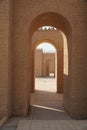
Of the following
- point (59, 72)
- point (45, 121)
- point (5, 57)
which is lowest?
point (45, 121)

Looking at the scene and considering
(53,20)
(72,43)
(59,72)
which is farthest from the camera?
(59,72)

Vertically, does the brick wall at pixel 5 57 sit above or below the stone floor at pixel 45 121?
above

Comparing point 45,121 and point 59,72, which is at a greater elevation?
point 59,72

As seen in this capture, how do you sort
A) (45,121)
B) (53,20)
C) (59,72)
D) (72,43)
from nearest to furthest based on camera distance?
(45,121)
(72,43)
(53,20)
(59,72)

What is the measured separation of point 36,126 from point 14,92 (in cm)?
275

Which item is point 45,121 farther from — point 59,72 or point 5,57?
point 59,72

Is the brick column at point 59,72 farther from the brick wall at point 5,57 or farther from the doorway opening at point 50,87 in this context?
the brick wall at point 5,57

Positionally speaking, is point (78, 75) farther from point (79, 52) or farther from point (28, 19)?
point (28, 19)

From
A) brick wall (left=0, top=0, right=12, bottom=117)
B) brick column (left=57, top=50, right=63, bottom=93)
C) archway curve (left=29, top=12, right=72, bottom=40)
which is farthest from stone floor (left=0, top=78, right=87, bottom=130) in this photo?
brick column (left=57, top=50, right=63, bottom=93)

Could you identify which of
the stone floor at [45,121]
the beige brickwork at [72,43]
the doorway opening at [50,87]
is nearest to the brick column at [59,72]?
the doorway opening at [50,87]

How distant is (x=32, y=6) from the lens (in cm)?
1016

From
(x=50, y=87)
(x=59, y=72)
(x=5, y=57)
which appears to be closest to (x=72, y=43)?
(x=5, y=57)

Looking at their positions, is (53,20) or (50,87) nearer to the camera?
(53,20)

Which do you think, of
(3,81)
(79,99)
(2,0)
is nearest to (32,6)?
(2,0)
